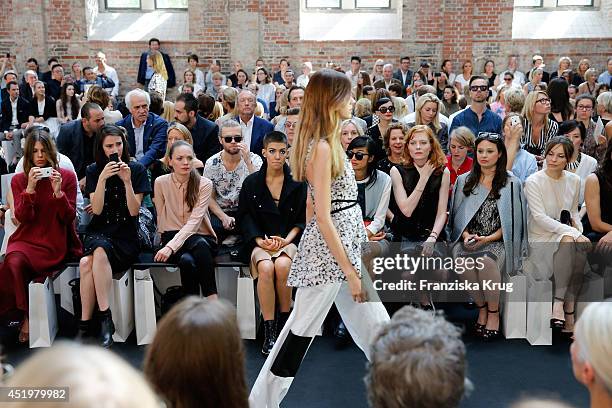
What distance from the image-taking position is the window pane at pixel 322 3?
14.9 meters

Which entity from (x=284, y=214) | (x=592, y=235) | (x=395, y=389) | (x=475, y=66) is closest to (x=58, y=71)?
(x=475, y=66)

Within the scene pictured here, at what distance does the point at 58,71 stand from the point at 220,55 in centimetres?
332

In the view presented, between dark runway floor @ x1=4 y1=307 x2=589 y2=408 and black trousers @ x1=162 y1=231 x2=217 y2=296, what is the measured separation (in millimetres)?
545

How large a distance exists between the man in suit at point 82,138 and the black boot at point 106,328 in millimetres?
1971

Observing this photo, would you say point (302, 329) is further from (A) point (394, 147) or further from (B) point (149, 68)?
(B) point (149, 68)

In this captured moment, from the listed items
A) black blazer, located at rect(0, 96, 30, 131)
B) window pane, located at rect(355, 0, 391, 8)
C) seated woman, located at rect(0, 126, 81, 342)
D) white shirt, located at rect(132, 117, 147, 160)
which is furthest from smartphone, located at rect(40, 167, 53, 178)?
window pane, located at rect(355, 0, 391, 8)

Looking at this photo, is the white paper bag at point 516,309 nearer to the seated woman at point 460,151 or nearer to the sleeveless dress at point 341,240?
the seated woman at point 460,151

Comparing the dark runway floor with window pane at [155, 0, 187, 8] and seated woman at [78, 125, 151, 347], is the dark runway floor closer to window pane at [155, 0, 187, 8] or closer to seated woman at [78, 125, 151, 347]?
seated woman at [78, 125, 151, 347]

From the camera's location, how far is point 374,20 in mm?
14938

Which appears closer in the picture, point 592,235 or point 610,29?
point 592,235

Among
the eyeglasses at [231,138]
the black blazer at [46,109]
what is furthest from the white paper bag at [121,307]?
the black blazer at [46,109]

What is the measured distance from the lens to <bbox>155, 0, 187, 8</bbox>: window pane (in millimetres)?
14914

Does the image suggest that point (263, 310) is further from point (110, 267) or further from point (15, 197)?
point (15, 197)

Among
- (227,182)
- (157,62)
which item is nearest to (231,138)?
(227,182)
